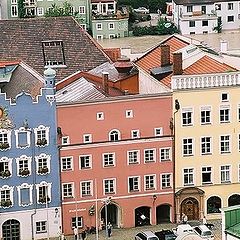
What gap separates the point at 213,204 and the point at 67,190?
8623 millimetres

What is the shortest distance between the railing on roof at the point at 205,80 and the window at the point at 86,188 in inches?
284

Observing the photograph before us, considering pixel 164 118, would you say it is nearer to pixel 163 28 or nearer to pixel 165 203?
pixel 165 203

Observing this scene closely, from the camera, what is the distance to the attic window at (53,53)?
261 ft

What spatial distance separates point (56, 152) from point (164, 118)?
21.4 ft

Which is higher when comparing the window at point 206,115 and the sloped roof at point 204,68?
the sloped roof at point 204,68

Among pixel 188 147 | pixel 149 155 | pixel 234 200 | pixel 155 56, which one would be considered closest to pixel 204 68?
pixel 188 147

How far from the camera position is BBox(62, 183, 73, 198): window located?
6588 centimetres

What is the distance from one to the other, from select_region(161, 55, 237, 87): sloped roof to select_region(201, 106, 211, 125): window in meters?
2.11

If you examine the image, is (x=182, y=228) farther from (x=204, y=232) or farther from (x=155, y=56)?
(x=155, y=56)

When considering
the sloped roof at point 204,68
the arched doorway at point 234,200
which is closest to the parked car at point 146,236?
the arched doorway at point 234,200

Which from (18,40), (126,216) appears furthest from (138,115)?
(18,40)

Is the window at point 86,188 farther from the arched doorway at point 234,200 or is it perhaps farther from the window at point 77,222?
the arched doorway at point 234,200

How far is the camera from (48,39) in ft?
270

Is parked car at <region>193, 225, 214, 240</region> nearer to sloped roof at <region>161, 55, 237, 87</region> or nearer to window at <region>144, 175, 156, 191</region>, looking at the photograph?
window at <region>144, 175, 156, 191</region>
